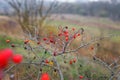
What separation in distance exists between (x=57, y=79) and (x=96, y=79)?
2.34ft

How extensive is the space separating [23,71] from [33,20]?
25.3ft

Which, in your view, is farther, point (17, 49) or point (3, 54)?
point (17, 49)

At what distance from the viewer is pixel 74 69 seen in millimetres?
7973

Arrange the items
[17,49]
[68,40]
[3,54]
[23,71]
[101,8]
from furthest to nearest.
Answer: [101,8] < [17,49] < [23,71] < [68,40] < [3,54]

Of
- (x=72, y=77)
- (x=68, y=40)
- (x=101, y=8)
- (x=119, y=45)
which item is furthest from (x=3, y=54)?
(x=101, y=8)

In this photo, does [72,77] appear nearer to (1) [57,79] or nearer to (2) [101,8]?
(1) [57,79]

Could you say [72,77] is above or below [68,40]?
below

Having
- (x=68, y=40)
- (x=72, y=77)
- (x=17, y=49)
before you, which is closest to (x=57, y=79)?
(x=68, y=40)

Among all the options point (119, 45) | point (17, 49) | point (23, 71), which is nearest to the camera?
point (23, 71)

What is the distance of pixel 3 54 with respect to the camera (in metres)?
1.17

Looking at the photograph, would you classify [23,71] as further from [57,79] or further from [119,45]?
[119,45]

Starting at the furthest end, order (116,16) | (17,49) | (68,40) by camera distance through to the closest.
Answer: (116,16) → (17,49) → (68,40)

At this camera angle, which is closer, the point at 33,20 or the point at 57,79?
the point at 57,79

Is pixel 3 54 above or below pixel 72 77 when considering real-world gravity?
above
